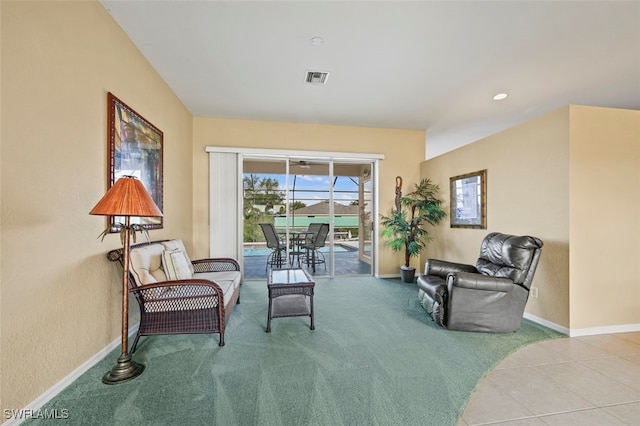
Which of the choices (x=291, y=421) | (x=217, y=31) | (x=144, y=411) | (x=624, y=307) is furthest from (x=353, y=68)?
(x=624, y=307)

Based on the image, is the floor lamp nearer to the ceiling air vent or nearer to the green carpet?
the green carpet

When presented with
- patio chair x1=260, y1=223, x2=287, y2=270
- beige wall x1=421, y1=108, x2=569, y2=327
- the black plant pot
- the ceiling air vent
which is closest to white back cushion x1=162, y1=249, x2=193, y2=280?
patio chair x1=260, y1=223, x2=287, y2=270

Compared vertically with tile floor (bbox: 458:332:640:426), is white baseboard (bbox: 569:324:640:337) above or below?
above

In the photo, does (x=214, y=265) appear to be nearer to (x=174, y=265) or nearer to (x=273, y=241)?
(x=174, y=265)

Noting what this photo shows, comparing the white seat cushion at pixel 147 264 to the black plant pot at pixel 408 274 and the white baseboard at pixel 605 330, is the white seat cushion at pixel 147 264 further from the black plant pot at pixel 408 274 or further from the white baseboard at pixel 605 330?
the white baseboard at pixel 605 330

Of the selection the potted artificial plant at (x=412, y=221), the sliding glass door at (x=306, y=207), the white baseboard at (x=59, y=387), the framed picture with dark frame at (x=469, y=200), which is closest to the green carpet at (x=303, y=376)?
the white baseboard at (x=59, y=387)

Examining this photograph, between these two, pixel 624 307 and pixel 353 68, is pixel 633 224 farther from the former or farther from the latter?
pixel 353 68

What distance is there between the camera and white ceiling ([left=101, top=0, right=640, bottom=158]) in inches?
86.2

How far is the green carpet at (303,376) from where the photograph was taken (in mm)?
1566

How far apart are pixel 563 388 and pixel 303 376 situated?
182 centimetres

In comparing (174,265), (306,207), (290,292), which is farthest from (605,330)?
(174,265)

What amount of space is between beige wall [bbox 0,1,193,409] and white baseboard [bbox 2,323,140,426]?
0.04 m

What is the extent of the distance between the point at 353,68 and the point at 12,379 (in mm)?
3680

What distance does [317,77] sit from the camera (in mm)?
3244
